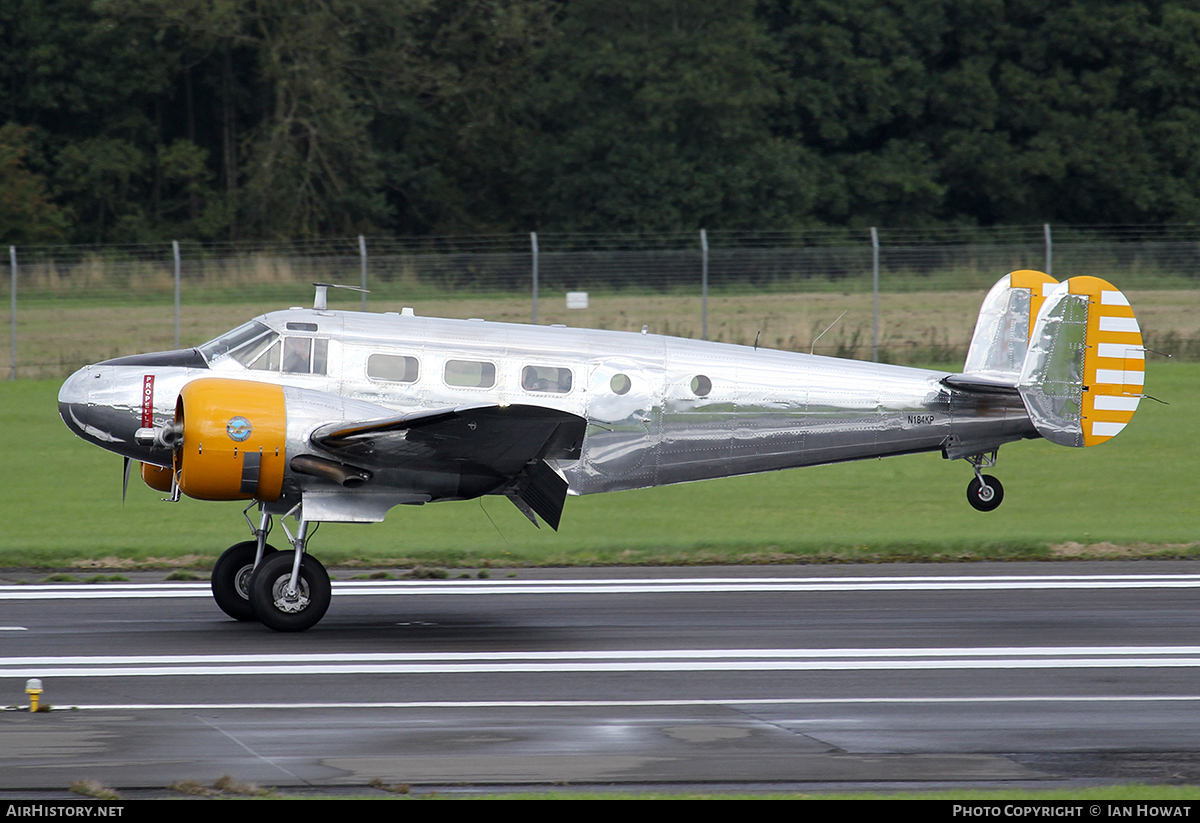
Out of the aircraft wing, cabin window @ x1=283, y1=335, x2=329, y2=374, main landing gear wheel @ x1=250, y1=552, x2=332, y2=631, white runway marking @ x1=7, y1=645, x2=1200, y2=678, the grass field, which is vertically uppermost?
cabin window @ x1=283, y1=335, x2=329, y2=374

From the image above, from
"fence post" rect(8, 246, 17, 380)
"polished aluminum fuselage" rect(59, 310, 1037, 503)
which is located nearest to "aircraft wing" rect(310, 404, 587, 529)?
"polished aluminum fuselage" rect(59, 310, 1037, 503)

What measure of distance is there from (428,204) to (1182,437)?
29.3 metres

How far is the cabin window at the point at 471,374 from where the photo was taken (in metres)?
13.3

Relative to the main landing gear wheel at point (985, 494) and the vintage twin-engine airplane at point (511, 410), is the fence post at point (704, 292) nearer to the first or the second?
the vintage twin-engine airplane at point (511, 410)

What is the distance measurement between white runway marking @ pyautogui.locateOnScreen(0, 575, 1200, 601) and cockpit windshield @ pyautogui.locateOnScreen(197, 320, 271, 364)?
9.88 ft

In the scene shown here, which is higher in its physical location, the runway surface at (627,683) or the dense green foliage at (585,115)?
the dense green foliage at (585,115)

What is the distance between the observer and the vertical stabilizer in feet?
47.5

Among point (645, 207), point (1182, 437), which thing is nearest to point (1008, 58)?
point (645, 207)

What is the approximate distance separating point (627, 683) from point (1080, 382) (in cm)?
647

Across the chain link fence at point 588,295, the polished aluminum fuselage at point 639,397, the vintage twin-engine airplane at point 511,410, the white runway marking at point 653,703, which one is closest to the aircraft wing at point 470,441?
the vintage twin-engine airplane at point 511,410

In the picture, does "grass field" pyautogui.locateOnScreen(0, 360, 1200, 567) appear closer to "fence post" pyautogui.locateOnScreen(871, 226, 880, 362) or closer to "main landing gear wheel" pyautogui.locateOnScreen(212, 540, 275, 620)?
"main landing gear wheel" pyautogui.locateOnScreen(212, 540, 275, 620)

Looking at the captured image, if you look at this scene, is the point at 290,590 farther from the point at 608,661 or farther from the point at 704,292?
the point at 704,292

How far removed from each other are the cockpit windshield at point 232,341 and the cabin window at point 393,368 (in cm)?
105
